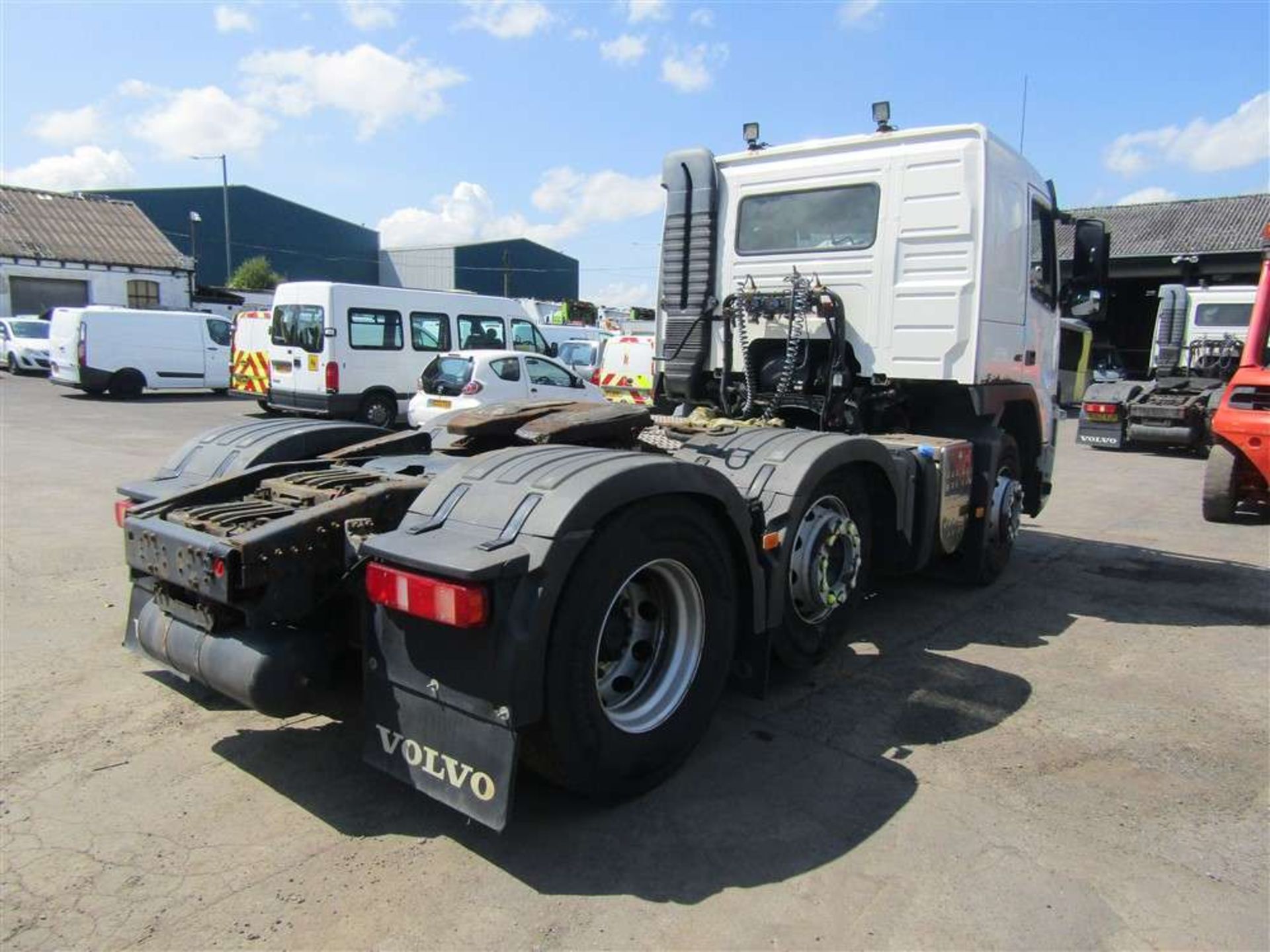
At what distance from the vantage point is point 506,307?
742 inches

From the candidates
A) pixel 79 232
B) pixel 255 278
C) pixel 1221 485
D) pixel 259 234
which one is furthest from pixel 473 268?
pixel 1221 485

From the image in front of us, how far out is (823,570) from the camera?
14.0 ft

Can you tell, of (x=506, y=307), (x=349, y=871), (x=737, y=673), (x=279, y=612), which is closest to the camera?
(x=349, y=871)

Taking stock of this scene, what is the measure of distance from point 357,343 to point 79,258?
25217 mm

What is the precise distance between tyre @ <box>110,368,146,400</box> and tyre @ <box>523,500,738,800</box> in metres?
21.5

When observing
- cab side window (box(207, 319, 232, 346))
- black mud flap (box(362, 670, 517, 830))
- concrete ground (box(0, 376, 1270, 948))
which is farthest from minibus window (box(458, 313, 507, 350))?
black mud flap (box(362, 670, 517, 830))

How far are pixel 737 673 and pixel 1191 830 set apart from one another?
1752 mm

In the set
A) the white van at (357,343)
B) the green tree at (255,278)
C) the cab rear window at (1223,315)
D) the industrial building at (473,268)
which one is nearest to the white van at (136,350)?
the white van at (357,343)

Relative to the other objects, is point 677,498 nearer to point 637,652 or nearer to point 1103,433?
point 637,652

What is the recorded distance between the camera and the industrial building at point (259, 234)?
59.2 m

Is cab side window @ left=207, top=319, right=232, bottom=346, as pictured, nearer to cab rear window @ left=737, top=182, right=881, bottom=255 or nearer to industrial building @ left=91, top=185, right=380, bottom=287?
cab rear window @ left=737, top=182, right=881, bottom=255

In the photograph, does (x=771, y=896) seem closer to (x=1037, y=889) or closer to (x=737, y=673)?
(x=1037, y=889)

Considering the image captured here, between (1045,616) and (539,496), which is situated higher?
(539,496)

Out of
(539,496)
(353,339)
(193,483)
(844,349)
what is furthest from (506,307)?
(539,496)
